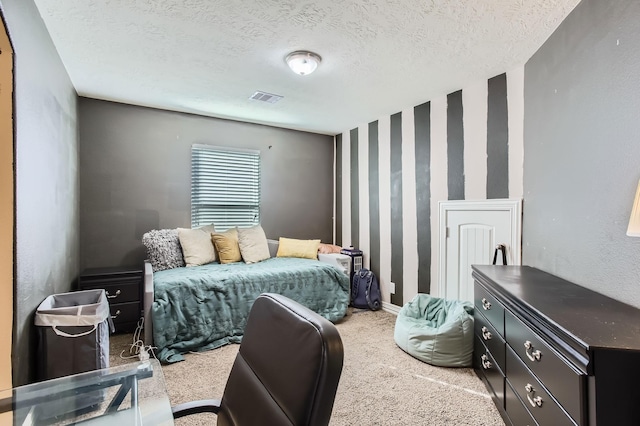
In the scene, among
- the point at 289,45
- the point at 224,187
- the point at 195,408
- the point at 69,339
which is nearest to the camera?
the point at 195,408

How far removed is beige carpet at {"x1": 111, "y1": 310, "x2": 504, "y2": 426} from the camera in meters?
1.92

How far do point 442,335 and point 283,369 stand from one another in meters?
2.14

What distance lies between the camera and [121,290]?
3.04 m

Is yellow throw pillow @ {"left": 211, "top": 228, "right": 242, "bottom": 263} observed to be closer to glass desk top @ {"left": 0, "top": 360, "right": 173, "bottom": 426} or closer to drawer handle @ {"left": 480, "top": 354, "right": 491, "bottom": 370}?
glass desk top @ {"left": 0, "top": 360, "right": 173, "bottom": 426}

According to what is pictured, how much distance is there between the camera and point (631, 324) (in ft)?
3.95

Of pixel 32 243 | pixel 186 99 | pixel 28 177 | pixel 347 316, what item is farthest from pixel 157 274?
pixel 347 316

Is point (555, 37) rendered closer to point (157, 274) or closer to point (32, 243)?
point (32, 243)

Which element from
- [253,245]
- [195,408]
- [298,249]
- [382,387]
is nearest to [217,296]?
[253,245]

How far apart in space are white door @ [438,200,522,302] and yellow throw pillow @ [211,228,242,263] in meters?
2.35

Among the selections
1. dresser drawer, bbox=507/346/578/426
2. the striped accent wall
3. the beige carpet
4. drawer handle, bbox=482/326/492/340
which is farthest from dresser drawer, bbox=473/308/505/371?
the striped accent wall

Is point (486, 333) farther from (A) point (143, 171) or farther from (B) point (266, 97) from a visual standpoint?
(A) point (143, 171)

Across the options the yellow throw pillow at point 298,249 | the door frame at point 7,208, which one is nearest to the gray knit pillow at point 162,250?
the yellow throw pillow at point 298,249

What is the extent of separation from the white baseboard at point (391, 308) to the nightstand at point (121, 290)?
2.78m

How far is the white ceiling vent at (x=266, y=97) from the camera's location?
3312 millimetres
